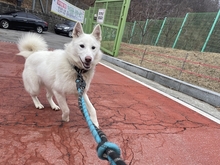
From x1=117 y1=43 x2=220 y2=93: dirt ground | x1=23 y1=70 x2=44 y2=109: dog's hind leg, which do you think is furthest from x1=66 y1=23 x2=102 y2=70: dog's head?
x1=117 y1=43 x2=220 y2=93: dirt ground

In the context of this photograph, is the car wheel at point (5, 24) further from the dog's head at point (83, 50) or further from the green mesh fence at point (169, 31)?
the dog's head at point (83, 50)

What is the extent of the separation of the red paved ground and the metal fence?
27.2 feet

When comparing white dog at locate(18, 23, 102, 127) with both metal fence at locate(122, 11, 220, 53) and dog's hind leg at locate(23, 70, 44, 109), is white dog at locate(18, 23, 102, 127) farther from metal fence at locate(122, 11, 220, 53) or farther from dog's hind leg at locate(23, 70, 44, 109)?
metal fence at locate(122, 11, 220, 53)

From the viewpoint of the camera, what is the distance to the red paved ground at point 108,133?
81.6 inches

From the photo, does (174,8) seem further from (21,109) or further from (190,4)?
(21,109)

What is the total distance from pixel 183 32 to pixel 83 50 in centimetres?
1186

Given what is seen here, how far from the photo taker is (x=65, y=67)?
264 centimetres

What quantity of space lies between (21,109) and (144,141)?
2.05 meters

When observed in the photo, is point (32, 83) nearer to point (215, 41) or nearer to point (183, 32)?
point (215, 41)

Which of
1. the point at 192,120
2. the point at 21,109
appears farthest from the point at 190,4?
the point at 21,109

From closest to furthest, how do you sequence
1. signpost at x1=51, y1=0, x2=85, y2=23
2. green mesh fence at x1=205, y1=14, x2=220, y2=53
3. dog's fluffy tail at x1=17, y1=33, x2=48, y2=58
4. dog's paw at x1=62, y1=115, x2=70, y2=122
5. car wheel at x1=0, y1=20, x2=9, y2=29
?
1. dog's paw at x1=62, y1=115, x2=70, y2=122
2. dog's fluffy tail at x1=17, y1=33, x2=48, y2=58
3. green mesh fence at x1=205, y1=14, x2=220, y2=53
4. car wheel at x1=0, y1=20, x2=9, y2=29
5. signpost at x1=51, y1=0, x2=85, y2=23

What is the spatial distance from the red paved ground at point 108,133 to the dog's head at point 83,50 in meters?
0.96

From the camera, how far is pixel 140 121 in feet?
10.6

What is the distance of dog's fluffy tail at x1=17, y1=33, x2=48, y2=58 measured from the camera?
327cm
